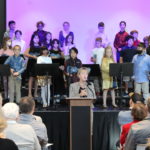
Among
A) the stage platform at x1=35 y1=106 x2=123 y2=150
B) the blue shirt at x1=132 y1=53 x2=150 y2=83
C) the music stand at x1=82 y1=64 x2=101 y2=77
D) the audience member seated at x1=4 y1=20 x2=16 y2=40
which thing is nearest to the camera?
the stage platform at x1=35 y1=106 x2=123 y2=150

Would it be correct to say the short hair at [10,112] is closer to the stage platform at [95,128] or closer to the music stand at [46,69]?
the stage platform at [95,128]

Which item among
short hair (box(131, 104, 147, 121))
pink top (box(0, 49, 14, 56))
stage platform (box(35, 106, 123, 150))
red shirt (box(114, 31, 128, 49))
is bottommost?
stage platform (box(35, 106, 123, 150))

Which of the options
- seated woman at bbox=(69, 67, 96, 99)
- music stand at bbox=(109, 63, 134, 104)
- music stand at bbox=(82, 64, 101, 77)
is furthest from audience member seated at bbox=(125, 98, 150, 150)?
music stand at bbox=(82, 64, 101, 77)

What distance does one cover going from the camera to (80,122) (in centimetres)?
781

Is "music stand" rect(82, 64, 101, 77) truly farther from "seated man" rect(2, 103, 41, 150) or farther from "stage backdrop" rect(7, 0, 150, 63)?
"seated man" rect(2, 103, 41, 150)

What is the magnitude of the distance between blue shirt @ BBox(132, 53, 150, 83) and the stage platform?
1.31m

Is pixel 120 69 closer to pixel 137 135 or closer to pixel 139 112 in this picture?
pixel 139 112

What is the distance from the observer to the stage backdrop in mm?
13430

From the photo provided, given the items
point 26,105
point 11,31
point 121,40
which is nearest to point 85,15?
point 121,40

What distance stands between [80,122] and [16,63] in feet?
9.87

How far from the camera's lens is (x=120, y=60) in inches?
436

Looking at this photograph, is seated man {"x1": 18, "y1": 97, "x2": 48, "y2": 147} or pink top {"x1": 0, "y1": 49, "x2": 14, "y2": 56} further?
pink top {"x1": 0, "y1": 49, "x2": 14, "y2": 56}

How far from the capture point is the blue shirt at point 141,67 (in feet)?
33.1

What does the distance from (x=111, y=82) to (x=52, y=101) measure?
5.14 ft
